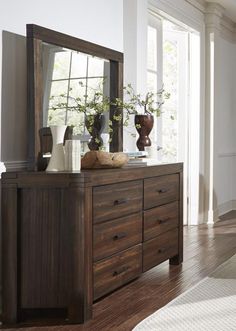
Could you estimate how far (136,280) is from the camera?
13.0 feet

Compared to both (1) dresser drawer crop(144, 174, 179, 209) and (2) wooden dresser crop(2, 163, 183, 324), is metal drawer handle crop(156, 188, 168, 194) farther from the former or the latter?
(2) wooden dresser crop(2, 163, 183, 324)

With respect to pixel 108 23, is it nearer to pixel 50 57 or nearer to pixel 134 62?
pixel 134 62

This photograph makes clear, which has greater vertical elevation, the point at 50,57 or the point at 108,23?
the point at 108,23

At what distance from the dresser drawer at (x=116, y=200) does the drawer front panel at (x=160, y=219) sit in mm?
179

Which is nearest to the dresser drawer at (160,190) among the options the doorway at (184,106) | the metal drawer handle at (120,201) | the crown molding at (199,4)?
the metal drawer handle at (120,201)

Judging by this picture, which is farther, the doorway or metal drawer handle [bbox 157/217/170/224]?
the doorway

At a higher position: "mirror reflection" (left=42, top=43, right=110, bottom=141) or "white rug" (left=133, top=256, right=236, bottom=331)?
"mirror reflection" (left=42, top=43, right=110, bottom=141)

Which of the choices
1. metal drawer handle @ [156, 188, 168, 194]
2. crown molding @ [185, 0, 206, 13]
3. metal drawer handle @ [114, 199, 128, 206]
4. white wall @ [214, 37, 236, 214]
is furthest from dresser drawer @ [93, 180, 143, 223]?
white wall @ [214, 37, 236, 214]

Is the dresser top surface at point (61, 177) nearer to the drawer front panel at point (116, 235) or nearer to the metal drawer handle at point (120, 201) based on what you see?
the metal drawer handle at point (120, 201)

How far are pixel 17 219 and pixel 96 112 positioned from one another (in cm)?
112

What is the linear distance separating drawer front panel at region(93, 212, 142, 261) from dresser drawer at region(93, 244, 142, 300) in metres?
0.04

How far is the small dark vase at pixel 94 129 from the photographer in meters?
3.84

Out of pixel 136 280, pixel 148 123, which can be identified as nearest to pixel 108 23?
pixel 148 123

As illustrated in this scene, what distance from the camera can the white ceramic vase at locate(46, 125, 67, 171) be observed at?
331 cm
